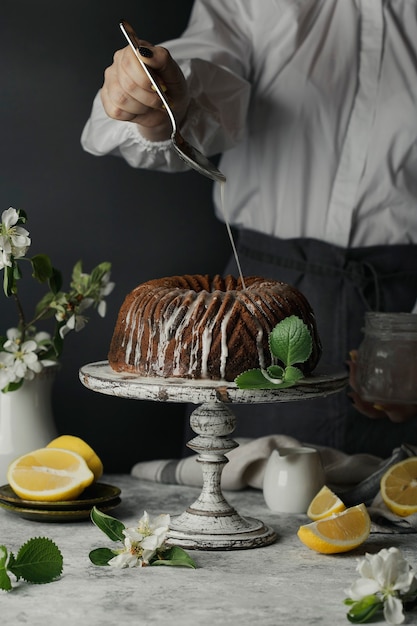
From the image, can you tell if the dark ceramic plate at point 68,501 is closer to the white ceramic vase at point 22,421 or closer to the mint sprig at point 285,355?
the white ceramic vase at point 22,421

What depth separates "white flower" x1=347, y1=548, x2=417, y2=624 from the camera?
101cm

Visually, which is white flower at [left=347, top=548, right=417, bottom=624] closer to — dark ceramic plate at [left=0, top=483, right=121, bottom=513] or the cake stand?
the cake stand

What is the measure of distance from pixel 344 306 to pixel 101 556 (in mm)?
755

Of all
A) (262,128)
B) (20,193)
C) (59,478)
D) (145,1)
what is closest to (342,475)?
(59,478)

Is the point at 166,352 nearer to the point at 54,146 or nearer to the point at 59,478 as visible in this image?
the point at 59,478

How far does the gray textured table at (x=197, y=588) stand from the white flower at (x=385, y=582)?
4 centimetres

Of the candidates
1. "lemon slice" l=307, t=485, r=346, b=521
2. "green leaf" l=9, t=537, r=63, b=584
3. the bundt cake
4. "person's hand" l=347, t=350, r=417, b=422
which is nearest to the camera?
"green leaf" l=9, t=537, r=63, b=584

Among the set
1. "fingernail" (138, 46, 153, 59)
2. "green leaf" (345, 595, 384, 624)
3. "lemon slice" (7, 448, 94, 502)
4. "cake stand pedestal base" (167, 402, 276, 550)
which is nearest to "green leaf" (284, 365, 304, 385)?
"cake stand pedestal base" (167, 402, 276, 550)

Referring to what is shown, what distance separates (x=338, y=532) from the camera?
125 centimetres

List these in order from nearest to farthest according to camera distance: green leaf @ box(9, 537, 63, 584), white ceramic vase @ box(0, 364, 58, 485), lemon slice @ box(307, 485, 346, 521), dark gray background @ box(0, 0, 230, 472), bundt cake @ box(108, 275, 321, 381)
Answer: green leaf @ box(9, 537, 63, 584)
bundt cake @ box(108, 275, 321, 381)
lemon slice @ box(307, 485, 346, 521)
white ceramic vase @ box(0, 364, 58, 485)
dark gray background @ box(0, 0, 230, 472)

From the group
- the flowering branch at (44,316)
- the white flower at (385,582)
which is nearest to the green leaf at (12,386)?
the flowering branch at (44,316)

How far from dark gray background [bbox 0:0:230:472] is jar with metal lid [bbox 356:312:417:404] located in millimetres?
589

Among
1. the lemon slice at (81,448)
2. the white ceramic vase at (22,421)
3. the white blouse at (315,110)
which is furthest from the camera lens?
the white blouse at (315,110)

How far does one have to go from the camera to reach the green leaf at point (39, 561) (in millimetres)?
1110
